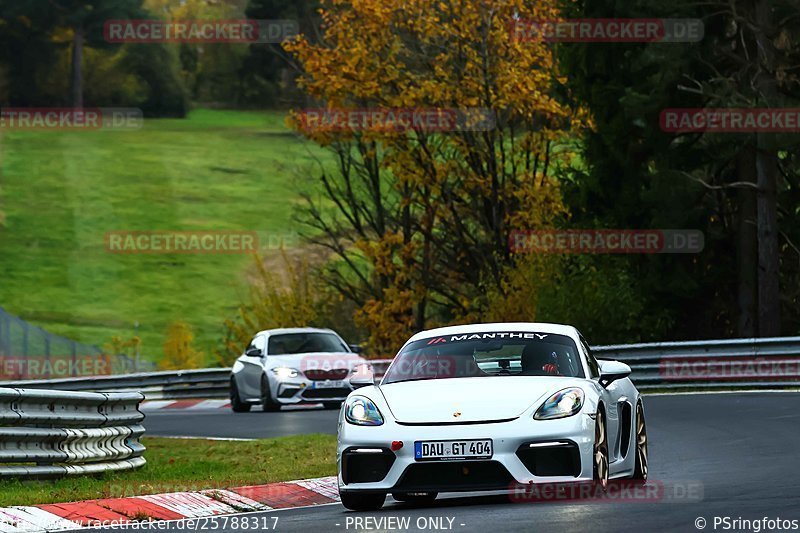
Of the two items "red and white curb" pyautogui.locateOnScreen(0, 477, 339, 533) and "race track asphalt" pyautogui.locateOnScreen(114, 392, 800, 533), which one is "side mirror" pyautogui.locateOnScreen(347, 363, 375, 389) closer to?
"race track asphalt" pyautogui.locateOnScreen(114, 392, 800, 533)

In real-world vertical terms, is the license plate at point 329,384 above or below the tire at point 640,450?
below

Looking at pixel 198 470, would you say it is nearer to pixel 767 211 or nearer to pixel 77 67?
pixel 767 211

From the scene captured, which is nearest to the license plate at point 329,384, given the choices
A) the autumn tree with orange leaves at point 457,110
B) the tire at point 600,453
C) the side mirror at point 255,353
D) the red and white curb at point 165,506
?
the side mirror at point 255,353

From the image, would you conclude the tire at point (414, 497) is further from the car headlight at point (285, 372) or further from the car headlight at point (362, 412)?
the car headlight at point (285, 372)

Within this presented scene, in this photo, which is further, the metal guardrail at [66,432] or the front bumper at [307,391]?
the front bumper at [307,391]

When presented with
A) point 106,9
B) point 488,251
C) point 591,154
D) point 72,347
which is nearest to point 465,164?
point 488,251

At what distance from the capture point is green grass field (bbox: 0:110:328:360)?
90.1 meters

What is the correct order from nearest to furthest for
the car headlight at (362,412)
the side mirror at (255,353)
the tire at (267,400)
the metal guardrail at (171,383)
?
the car headlight at (362,412), the tire at (267,400), the side mirror at (255,353), the metal guardrail at (171,383)

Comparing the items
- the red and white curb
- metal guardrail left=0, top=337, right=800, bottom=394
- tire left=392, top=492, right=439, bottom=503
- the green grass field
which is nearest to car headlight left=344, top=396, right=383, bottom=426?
tire left=392, top=492, right=439, bottom=503

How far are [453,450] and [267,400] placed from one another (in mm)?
19457

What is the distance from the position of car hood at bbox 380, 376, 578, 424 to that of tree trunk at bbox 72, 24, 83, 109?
114 meters

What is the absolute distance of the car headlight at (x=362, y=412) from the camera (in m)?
12.0

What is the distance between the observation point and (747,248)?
3694cm

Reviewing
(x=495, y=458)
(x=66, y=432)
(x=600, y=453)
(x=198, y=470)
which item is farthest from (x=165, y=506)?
(x=198, y=470)
